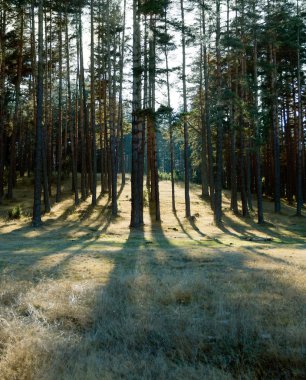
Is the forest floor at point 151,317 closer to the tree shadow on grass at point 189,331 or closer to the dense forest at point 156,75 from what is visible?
the tree shadow on grass at point 189,331

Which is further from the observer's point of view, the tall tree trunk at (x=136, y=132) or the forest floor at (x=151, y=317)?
the tall tree trunk at (x=136, y=132)

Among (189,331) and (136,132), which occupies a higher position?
(136,132)

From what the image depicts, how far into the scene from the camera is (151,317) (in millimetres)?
5352

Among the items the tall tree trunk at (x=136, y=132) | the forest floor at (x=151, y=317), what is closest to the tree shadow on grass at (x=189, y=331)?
the forest floor at (x=151, y=317)

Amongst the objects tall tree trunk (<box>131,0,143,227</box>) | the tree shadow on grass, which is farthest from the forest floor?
tall tree trunk (<box>131,0,143,227</box>)

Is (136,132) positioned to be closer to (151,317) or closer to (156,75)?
(156,75)

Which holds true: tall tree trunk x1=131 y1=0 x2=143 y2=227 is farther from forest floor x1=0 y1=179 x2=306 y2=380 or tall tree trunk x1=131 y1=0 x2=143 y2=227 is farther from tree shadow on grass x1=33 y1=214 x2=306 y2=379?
tree shadow on grass x1=33 y1=214 x2=306 y2=379

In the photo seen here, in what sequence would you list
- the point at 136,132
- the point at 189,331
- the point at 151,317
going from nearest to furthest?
the point at 189,331
the point at 151,317
the point at 136,132

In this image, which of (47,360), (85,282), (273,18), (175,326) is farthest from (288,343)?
(273,18)

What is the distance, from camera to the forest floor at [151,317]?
4207 mm

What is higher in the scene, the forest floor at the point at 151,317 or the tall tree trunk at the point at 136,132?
the tall tree trunk at the point at 136,132

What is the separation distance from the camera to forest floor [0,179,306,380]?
4.21 metres

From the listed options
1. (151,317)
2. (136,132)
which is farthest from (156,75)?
(151,317)

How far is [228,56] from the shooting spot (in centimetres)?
2714
